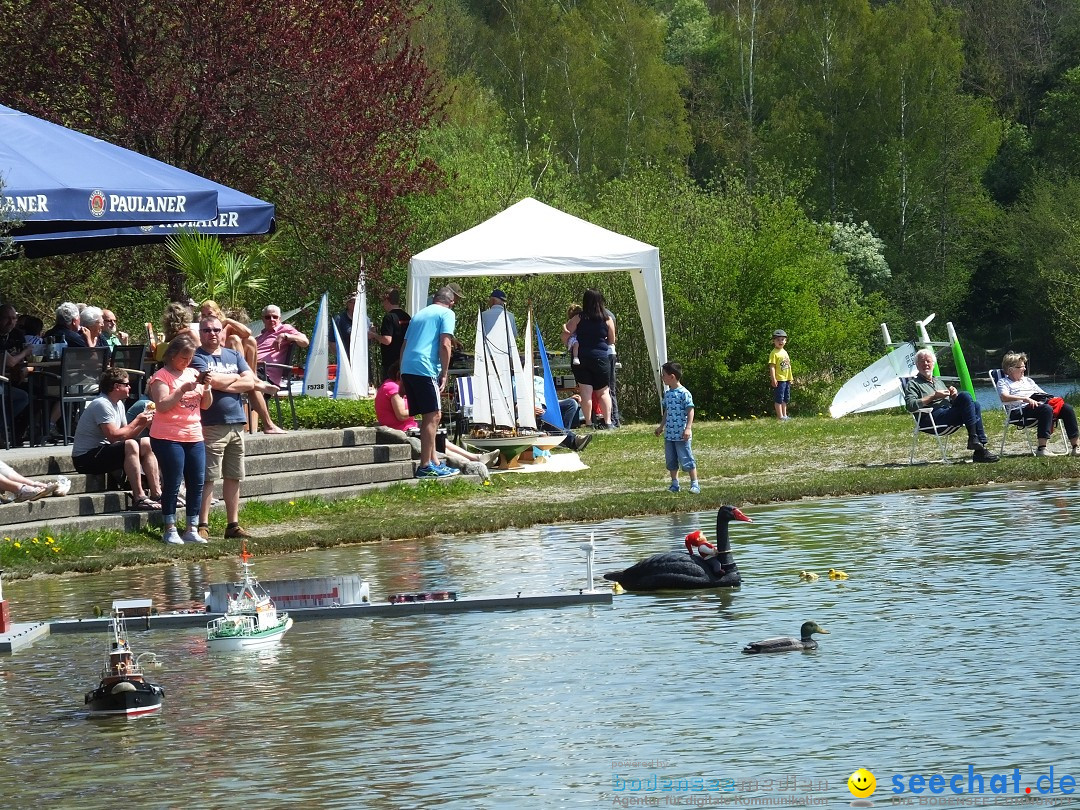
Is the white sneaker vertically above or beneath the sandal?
beneath

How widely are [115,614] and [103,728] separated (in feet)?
3.74

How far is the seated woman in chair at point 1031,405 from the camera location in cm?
1988

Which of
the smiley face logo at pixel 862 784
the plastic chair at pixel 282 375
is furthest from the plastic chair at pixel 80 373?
the smiley face logo at pixel 862 784

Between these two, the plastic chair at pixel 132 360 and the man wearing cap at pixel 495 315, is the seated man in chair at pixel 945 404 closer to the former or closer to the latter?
the man wearing cap at pixel 495 315

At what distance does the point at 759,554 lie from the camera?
44.0ft

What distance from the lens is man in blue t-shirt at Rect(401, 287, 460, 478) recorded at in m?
18.9

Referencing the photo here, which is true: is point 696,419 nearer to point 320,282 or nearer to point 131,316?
point 320,282

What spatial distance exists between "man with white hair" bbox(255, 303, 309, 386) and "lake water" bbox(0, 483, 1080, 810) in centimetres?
834

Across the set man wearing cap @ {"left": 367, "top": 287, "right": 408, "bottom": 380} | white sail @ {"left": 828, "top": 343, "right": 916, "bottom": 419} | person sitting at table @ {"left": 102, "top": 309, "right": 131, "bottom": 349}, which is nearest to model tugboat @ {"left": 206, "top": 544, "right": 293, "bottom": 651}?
person sitting at table @ {"left": 102, "top": 309, "right": 131, "bottom": 349}

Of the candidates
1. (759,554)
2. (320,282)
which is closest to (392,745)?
(759,554)

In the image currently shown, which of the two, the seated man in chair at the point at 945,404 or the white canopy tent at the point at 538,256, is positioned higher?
the white canopy tent at the point at 538,256

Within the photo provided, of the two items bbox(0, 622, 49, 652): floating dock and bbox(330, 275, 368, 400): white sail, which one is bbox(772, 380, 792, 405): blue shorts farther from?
bbox(0, 622, 49, 652): floating dock

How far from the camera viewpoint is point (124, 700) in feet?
27.7

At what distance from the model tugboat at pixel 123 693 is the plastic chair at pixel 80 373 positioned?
9453 millimetres
